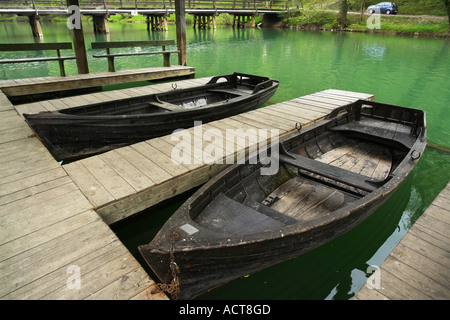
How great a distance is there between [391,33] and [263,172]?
107ft

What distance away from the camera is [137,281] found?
7.84 feet

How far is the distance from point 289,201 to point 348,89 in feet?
31.7

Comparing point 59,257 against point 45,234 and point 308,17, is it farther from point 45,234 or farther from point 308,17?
point 308,17

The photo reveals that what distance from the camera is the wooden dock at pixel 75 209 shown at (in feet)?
7.75

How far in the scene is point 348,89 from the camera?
39.0 feet

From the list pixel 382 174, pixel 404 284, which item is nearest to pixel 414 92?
pixel 382 174

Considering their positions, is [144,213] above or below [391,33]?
below

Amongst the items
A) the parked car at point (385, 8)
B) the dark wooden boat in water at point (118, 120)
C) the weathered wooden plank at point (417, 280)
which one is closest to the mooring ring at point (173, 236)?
the weathered wooden plank at point (417, 280)

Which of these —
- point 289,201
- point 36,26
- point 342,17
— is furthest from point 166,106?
point 342,17

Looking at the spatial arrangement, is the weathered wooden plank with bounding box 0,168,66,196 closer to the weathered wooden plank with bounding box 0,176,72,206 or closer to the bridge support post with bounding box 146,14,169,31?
the weathered wooden plank with bounding box 0,176,72,206

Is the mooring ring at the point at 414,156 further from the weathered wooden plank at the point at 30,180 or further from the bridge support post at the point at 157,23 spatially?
the bridge support post at the point at 157,23

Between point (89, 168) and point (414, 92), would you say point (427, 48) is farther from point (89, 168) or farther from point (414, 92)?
point (89, 168)

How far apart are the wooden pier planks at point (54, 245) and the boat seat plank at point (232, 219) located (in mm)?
862

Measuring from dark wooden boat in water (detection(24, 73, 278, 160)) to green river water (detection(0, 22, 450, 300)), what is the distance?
5.94ft
